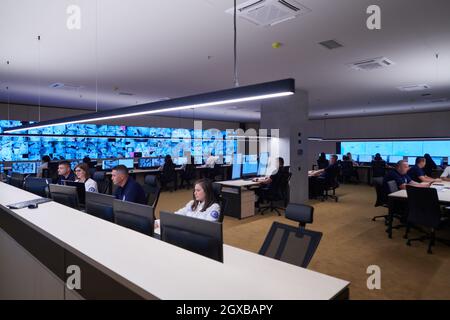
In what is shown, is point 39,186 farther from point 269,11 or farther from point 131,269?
point 269,11

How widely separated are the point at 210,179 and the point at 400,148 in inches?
429

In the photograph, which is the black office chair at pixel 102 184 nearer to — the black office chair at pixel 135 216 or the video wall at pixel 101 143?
the video wall at pixel 101 143

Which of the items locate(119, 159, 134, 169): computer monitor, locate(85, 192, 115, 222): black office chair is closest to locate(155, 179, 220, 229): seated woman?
locate(85, 192, 115, 222): black office chair

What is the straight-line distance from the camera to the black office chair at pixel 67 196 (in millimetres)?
2834

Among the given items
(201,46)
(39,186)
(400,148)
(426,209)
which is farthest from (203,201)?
(400,148)

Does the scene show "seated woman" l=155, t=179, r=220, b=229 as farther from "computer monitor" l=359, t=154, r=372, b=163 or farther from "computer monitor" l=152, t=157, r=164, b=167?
"computer monitor" l=359, t=154, r=372, b=163

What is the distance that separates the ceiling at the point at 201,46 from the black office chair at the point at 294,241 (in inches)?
77.0

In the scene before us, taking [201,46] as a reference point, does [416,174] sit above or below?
below

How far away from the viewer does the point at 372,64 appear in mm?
4707

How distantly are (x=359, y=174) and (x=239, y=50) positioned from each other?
34.0ft

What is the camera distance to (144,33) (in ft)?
11.1

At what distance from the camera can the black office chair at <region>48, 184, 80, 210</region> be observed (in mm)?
2834

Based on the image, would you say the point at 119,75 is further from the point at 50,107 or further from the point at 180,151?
the point at 180,151
